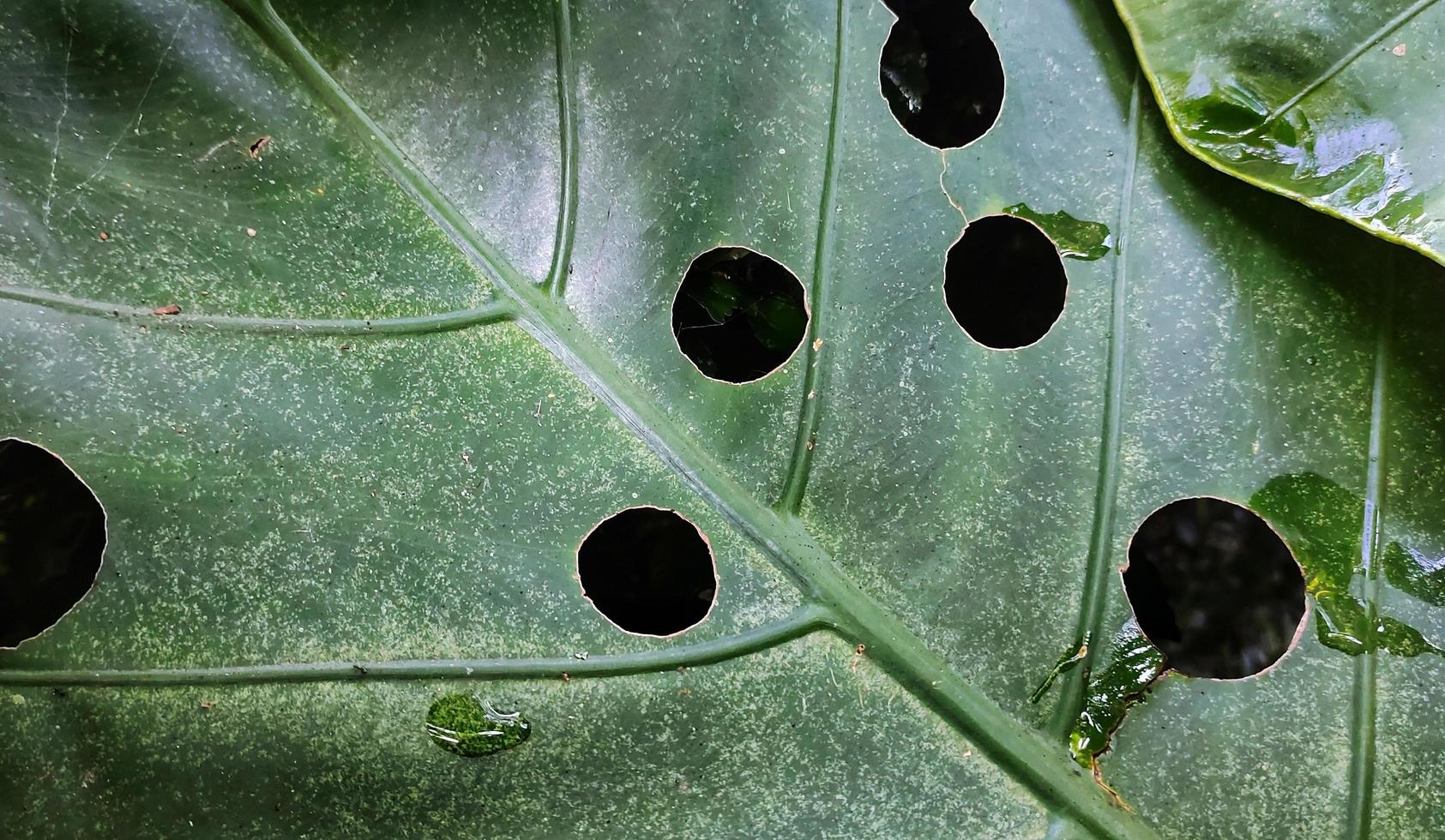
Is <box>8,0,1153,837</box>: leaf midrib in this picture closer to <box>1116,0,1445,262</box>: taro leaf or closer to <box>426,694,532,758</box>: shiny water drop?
<box>426,694,532,758</box>: shiny water drop

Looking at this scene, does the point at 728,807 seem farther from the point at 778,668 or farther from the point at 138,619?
the point at 138,619

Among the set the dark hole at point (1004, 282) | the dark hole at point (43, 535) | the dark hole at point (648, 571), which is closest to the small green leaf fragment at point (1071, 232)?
the dark hole at point (1004, 282)

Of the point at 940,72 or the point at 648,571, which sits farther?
the point at 940,72

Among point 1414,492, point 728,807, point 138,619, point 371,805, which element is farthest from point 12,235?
point 1414,492

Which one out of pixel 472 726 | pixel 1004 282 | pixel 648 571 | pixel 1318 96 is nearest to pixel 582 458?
pixel 648 571

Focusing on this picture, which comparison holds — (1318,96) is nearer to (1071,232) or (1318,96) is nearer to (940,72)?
(1071,232)

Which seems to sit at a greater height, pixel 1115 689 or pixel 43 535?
pixel 43 535

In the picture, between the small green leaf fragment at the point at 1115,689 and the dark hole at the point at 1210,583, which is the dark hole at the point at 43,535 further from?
the dark hole at the point at 1210,583
